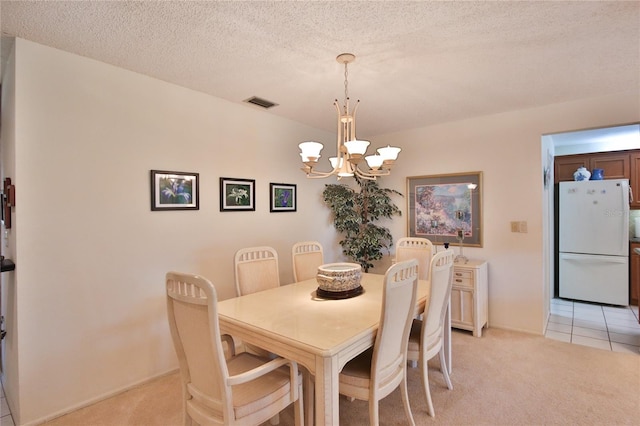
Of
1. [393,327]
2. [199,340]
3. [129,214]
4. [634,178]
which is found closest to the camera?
[199,340]

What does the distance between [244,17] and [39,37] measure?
1351mm

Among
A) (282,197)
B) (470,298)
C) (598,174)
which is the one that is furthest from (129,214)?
(598,174)

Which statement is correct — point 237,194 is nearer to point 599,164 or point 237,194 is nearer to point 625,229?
point 625,229

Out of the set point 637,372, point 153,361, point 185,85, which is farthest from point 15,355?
point 637,372

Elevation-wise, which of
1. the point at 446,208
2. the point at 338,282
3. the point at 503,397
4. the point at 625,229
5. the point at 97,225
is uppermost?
the point at 446,208

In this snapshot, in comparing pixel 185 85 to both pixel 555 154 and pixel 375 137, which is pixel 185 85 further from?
pixel 555 154

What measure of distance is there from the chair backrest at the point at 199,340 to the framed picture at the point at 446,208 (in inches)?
125

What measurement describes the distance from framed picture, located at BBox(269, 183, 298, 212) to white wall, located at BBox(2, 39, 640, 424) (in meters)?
0.09

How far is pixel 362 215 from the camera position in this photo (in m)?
4.43

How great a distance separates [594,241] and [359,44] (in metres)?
4.43

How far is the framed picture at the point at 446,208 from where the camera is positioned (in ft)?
12.4

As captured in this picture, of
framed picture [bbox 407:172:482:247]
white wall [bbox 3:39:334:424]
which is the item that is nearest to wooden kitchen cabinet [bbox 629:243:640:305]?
framed picture [bbox 407:172:482:247]

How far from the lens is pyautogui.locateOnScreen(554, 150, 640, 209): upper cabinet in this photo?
441 cm

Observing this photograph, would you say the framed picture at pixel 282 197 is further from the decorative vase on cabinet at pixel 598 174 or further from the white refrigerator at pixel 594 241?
the decorative vase on cabinet at pixel 598 174
